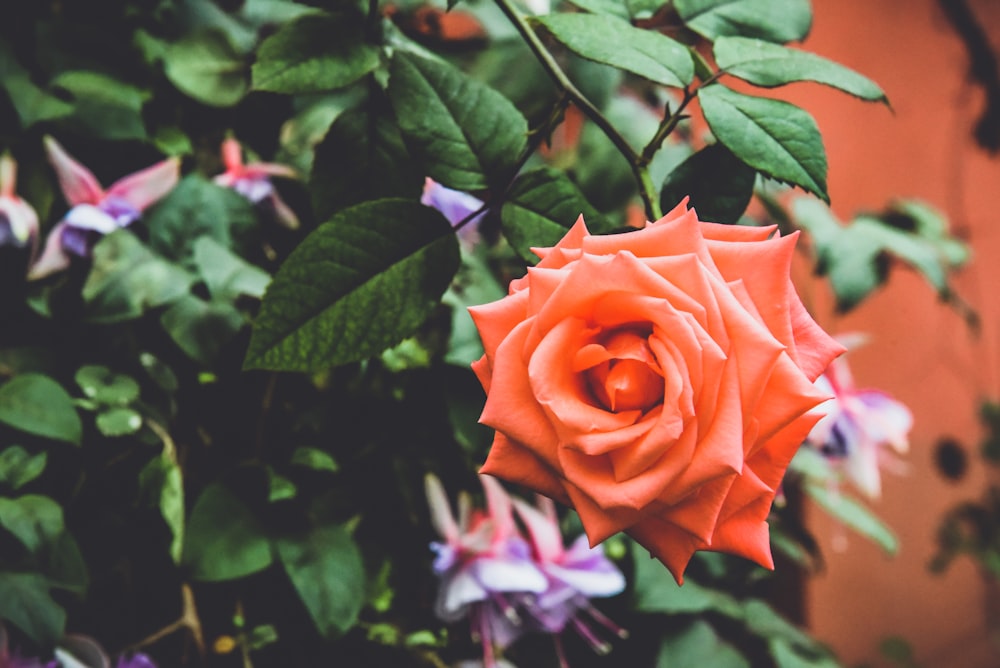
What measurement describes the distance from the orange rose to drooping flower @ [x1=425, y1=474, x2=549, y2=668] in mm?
252

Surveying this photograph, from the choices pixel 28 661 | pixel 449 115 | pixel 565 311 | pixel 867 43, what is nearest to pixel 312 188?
pixel 449 115

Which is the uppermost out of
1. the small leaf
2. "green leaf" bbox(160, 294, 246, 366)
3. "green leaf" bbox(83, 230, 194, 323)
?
"green leaf" bbox(83, 230, 194, 323)

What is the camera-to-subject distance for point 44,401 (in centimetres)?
44

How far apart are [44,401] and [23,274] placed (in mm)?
121

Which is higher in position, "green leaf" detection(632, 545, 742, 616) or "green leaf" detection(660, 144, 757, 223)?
"green leaf" detection(660, 144, 757, 223)

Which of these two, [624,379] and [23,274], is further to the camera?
[23,274]

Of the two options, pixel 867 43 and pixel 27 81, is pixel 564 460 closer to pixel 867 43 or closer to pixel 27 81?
pixel 27 81

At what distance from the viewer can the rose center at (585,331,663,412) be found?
0.24 meters

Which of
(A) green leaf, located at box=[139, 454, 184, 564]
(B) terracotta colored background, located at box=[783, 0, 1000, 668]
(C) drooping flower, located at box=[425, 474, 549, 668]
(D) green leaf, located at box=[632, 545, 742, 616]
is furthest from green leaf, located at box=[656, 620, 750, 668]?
(B) terracotta colored background, located at box=[783, 0, 1000, 668]

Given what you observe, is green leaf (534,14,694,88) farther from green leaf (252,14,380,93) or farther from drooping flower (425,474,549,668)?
drooping flower (425,474,549,668)

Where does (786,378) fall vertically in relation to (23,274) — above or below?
above

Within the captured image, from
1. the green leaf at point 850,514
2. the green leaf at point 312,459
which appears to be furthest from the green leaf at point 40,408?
the green leaf at point 850,514

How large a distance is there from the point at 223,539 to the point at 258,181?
26 cm

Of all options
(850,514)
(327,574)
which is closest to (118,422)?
(327,574)
